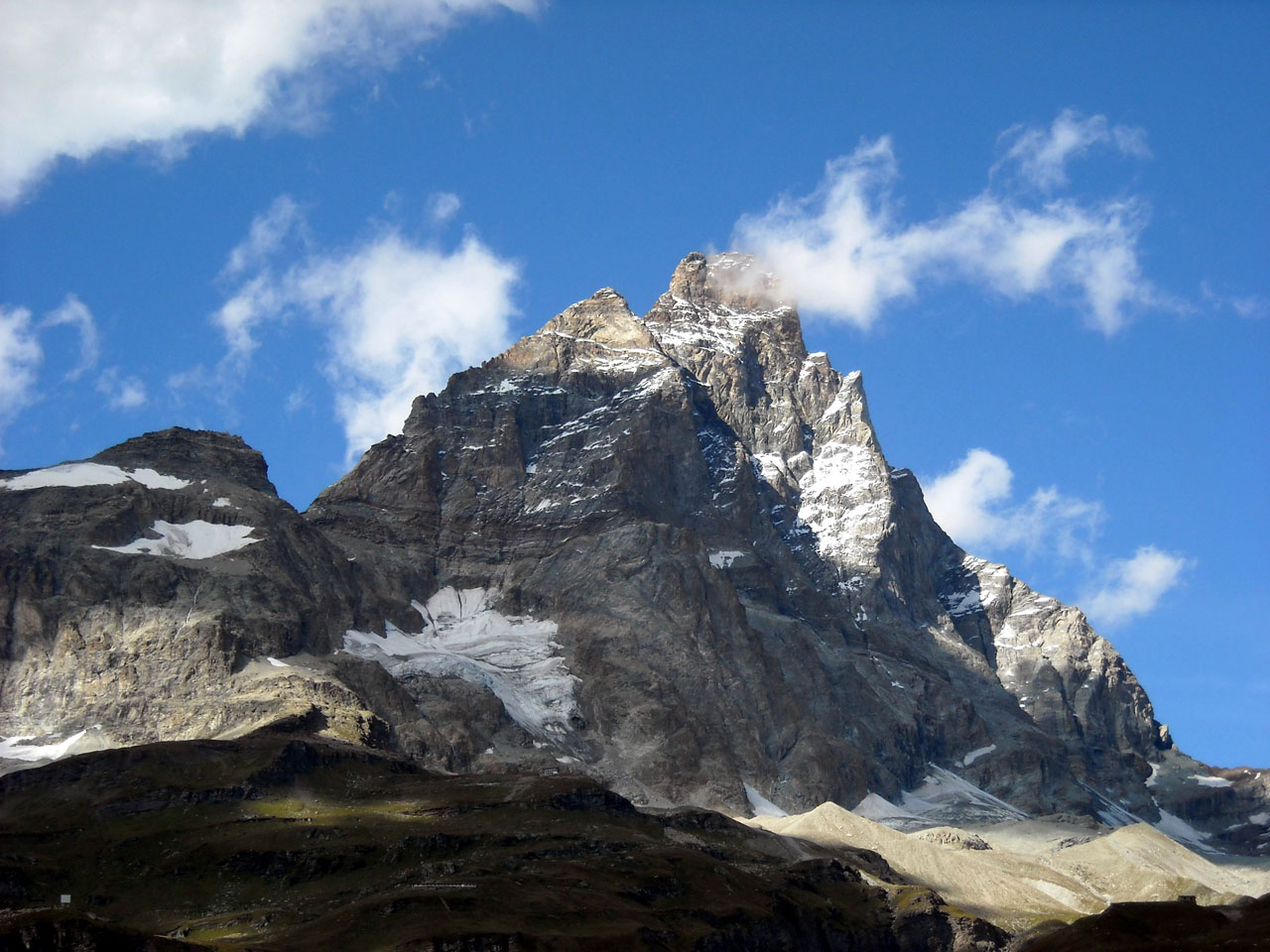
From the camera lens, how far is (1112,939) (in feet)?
460

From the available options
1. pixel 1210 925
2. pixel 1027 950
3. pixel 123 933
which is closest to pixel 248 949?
pixel 123 933

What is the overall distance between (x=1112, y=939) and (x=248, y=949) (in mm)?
92910

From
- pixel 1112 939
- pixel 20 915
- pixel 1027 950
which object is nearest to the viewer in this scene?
pixel 1112 939

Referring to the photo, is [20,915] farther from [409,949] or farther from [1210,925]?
[1210,925]

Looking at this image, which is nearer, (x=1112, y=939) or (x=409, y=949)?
(x=1112, y=939)

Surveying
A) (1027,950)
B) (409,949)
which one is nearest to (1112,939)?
(1027,950)

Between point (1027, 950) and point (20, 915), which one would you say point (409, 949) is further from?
point (1027, 950)

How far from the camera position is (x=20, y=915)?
180500mm

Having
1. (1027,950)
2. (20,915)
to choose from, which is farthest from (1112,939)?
(20,915)

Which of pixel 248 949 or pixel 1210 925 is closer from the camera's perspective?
pixel 1210 925

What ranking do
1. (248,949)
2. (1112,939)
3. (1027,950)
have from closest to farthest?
(1112,939)
(1027,950)
(248,949)

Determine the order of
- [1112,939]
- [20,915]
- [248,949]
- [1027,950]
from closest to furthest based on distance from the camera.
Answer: [1112,939] → [1027,950] → [20,915] → [248,949]

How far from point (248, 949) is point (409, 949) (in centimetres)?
1685

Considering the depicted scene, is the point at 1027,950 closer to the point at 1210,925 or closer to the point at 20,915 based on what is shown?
the point at 1210,925
